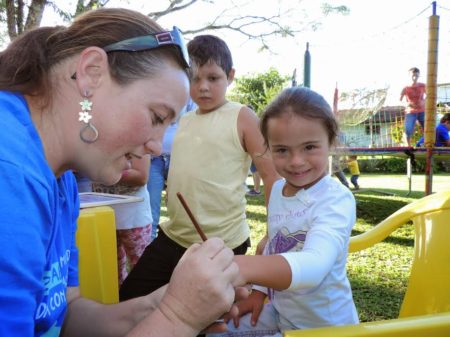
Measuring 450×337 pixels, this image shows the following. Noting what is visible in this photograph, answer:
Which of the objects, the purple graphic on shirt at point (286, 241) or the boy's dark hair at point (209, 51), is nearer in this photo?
the purple graphic on shirt at point (286, 241)

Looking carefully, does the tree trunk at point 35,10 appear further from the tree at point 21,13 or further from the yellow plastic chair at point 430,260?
the yellow plastic chair at point 430,260

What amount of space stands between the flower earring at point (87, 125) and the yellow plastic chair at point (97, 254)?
0.67 meters

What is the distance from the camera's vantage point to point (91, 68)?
87 cm

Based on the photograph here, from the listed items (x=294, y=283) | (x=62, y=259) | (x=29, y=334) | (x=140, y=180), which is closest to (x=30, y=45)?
(x=62, y=259)

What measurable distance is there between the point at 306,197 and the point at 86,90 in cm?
75

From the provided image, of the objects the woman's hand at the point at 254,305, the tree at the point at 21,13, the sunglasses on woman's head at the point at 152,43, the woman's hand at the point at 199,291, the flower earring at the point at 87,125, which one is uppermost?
the tree at the point at 21,13

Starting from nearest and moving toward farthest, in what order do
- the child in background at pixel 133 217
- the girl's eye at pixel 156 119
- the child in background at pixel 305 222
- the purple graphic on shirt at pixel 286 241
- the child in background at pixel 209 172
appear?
the girl's eye at pixel 156 119 → the child in background at pixel 305 222 → the purple graphic on shirt at pixel 286 241 → the child in background at pixel 209 172 → the child in background at pixel 133 217

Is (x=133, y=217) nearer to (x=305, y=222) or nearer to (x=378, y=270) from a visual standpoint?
(x=305, y=222)

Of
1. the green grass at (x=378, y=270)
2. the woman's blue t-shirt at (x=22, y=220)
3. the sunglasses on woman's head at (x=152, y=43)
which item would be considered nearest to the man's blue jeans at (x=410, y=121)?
the green grass at (x=378, y=270)

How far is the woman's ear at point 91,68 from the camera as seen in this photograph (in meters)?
0.86

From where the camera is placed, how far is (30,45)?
2.92ft

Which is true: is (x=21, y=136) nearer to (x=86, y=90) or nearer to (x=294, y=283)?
(x=86, y=90)

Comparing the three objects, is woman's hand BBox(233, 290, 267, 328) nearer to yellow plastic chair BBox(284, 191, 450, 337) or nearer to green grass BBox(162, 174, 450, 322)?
yellow plastic chair BBox(284, 191, 450, 337)

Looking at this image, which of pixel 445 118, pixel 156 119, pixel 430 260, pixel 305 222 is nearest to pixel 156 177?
pixel 305 222
